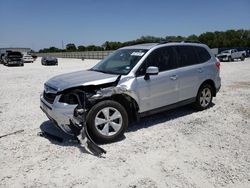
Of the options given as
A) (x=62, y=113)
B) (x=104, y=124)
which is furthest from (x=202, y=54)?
(x=62, y=113)

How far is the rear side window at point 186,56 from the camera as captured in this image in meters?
6.26

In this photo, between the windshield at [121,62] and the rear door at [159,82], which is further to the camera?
the windshield at [121,62]

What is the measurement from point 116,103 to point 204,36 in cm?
7809

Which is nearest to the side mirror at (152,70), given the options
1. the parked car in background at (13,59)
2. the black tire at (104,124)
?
the black tire at (104,124)

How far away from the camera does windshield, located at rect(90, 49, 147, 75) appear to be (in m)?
5.55

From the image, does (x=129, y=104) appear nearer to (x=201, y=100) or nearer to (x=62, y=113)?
(x=62, y=113)

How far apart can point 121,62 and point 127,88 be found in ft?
3.59

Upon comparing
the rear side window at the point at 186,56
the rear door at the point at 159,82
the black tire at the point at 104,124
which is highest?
the rear side window at the point at 186,56

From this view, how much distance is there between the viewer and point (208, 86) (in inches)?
275

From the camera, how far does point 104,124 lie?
4871 mm

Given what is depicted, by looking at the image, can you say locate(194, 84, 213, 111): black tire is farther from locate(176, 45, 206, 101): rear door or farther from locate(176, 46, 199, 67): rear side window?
locate(176, 46, 199, 67): rear side window

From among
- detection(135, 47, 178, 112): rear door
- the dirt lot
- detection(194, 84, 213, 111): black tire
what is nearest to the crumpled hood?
detection(135, 47, 178, 112): rear door

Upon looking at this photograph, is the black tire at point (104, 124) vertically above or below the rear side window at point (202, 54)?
below

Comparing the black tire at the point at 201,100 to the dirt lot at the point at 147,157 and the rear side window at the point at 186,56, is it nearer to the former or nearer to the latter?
the dirt lot at the point at 147,157
